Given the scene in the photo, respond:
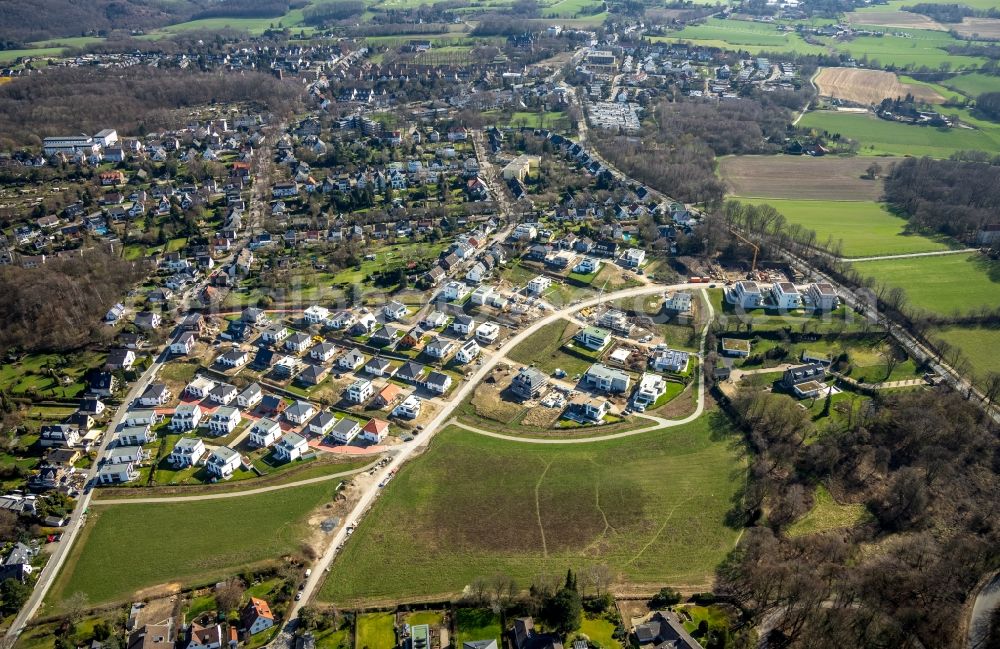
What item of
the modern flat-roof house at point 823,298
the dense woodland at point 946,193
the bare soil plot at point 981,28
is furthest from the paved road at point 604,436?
the bare soil plot at point 981,28

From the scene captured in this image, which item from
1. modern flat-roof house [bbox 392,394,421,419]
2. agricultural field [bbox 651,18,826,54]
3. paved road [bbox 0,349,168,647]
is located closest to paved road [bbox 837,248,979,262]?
modern flat-roof house [bbox 392,394,421,419]

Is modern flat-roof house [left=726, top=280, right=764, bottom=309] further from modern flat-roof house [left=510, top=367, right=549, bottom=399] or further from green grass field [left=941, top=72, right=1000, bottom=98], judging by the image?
green grass field [left=941, top=72, right=1000, bottom=98]

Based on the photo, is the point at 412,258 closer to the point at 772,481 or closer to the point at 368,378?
the point at 368,378

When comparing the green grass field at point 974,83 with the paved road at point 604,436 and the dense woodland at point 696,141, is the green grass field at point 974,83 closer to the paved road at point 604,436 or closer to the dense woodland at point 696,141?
the dense woodland at point 696,141

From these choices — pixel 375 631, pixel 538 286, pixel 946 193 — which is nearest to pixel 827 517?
pixel 375 631

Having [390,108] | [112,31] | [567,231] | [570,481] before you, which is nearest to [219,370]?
[570,481]

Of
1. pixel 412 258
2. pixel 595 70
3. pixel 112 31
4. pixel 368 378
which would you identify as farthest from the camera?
pixel 112 31

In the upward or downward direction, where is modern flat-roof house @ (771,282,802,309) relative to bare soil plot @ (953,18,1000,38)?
downward
